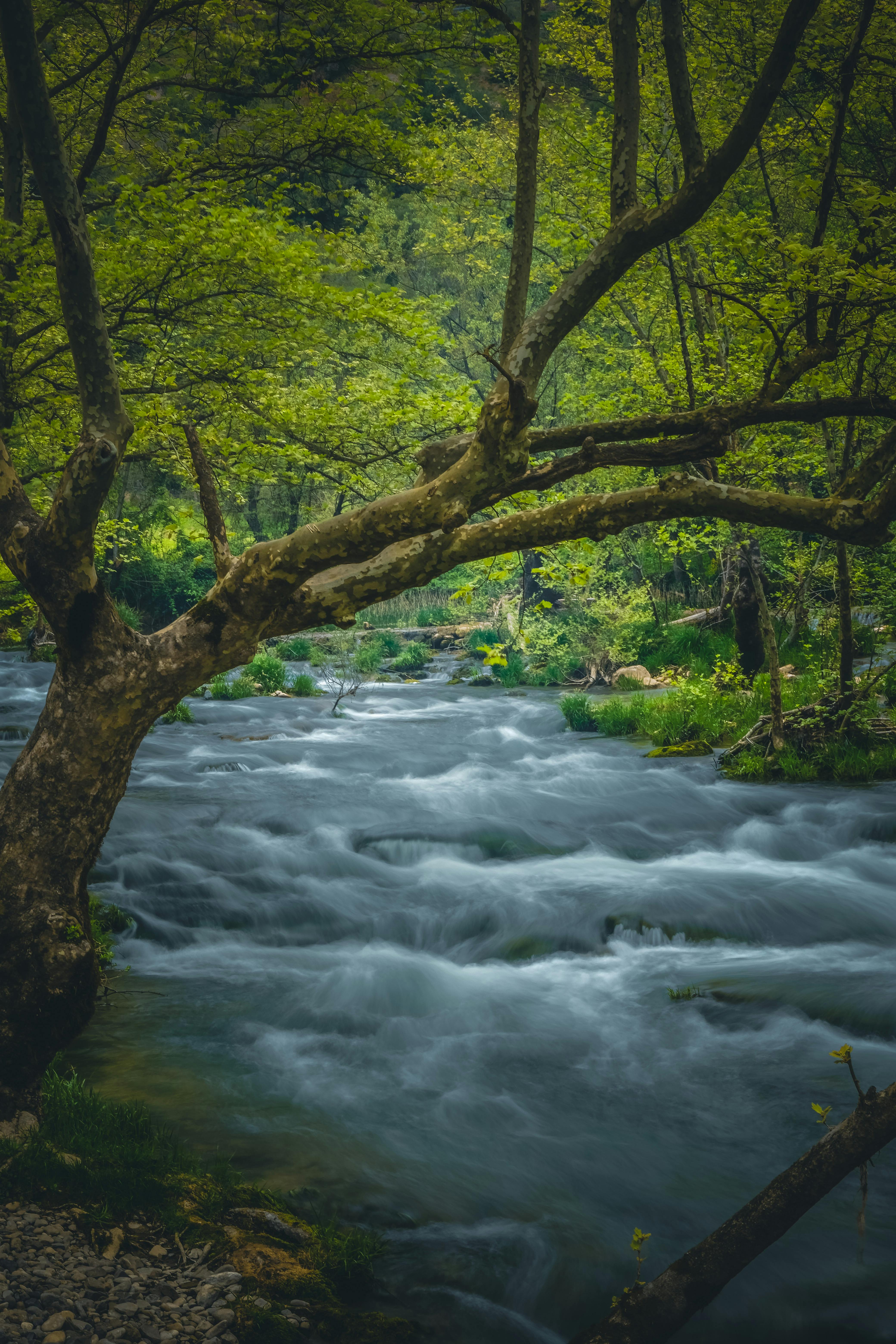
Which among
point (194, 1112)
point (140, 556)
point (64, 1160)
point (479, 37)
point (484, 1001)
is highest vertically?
point (479, 37)

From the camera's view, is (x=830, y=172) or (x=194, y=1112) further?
(x=830, y=172)

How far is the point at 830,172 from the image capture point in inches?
196

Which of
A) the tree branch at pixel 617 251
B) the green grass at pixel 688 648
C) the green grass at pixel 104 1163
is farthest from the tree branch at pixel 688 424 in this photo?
the green grass at pixel 688 648

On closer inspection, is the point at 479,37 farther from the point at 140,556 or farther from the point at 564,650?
the point at 140,556

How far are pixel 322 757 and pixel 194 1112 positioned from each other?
9.61 meters

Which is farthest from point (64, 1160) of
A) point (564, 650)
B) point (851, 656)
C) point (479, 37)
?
point (564, 650)

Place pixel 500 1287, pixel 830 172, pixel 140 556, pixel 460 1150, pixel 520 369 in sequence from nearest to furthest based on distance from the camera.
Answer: pixel 500 1287 → pixel 520 369 → pixel 460 1150 → pixel 830 172 → pixel 140 556

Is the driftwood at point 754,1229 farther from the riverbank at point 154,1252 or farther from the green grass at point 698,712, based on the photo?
the green grass at point 698,712

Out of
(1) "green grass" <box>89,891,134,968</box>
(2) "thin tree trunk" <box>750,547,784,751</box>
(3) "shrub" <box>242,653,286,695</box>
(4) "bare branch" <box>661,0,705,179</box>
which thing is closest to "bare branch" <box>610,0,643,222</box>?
(4) "bare branch" <box>661,0,705,179</box>

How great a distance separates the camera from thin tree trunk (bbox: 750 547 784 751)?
1064cm

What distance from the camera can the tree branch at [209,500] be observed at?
505 cm

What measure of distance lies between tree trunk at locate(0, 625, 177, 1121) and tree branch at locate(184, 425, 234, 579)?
0.90 metres

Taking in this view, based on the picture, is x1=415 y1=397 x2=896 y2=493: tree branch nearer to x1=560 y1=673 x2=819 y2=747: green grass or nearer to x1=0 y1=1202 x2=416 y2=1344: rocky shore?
x1=0 y1=1202 x2=416 y2=1344: rocky shore

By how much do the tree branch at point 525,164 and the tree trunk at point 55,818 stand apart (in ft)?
8.94
